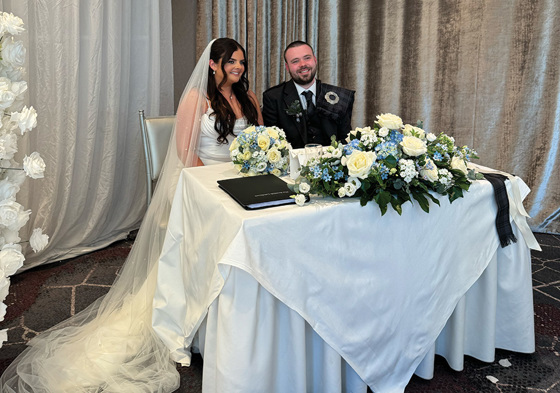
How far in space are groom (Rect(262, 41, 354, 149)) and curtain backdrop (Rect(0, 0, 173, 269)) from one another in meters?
1.17

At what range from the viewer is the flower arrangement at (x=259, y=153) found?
252cm

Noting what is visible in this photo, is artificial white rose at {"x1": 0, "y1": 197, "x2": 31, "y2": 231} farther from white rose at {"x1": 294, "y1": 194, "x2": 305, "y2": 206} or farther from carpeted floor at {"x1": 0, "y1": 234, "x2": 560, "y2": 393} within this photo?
carpeted floor at {"x1": 0, "y1": 234, "x2": 560, "y2": 393}

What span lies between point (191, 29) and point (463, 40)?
221 centimetres

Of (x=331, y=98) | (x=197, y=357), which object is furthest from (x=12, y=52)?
(x=331, y=98)

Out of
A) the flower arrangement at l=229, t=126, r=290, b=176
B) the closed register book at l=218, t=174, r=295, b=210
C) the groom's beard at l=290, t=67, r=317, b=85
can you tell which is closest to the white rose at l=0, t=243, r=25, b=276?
the closed register book at l=218, t=174, r=295, b=210

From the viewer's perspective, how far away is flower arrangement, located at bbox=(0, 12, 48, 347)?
5.49 ft

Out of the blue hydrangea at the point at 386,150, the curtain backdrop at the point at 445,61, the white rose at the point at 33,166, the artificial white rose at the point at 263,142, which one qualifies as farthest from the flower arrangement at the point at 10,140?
the curtain backdrop at the point at 445,61

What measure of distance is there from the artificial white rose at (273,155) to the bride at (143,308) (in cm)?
69

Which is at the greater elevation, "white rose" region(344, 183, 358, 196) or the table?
"white rose" region(344, 183, 358, 196)

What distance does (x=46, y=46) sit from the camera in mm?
3527

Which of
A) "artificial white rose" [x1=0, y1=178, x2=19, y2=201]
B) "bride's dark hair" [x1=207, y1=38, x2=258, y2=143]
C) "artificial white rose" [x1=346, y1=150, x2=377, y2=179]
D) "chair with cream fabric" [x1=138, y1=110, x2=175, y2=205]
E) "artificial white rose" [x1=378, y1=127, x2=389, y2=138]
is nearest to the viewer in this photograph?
"artificial white rose" [x1=0, y1=178, x2=19, y2=201]

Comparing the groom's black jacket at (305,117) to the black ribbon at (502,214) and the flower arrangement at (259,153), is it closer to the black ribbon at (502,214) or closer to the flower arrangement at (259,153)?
the flower arrangement at (259,153)

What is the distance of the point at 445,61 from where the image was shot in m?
4.52

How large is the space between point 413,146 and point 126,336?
159 centimetres
